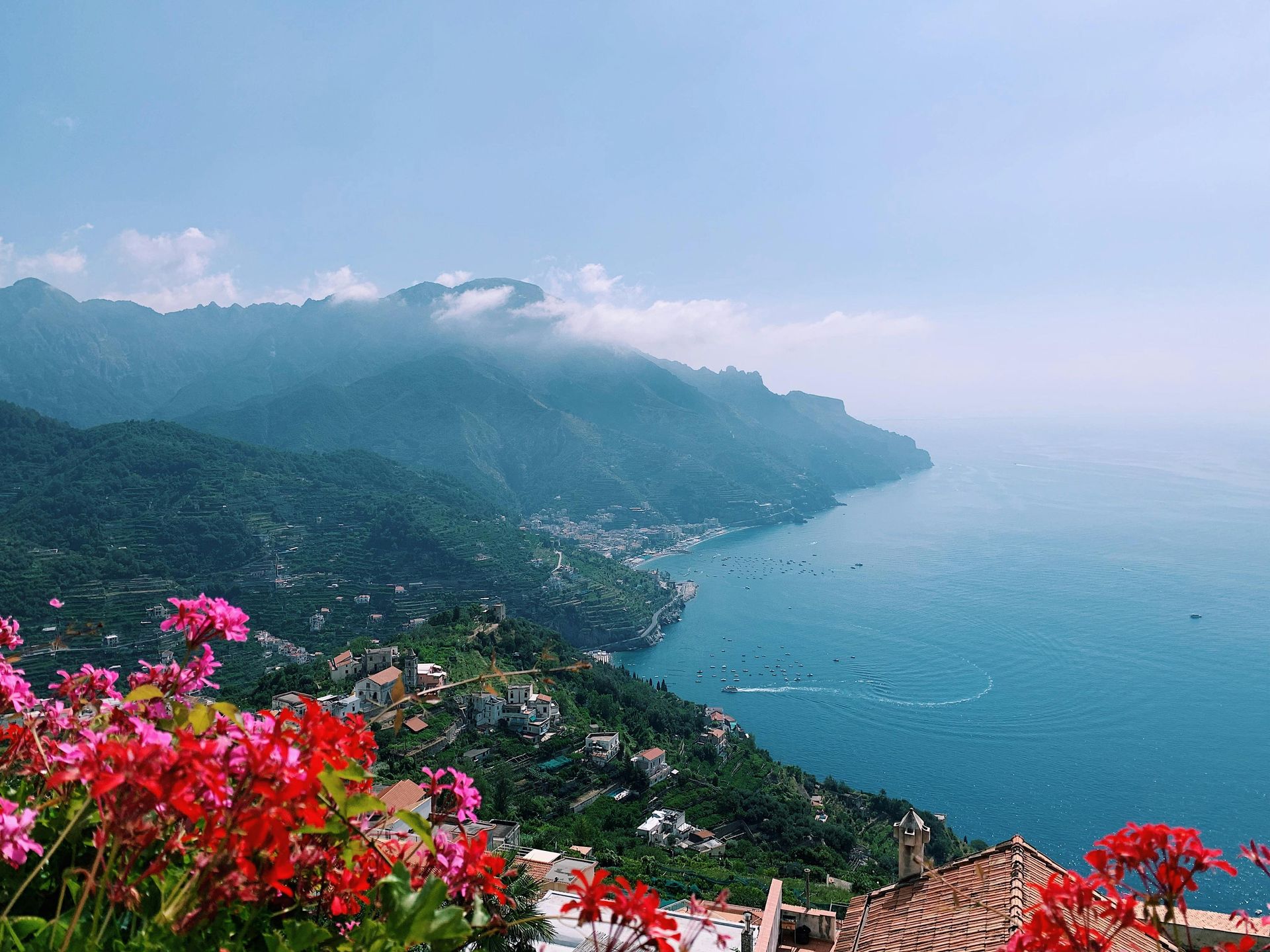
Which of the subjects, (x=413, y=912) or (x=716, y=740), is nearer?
(x=413, y=912)

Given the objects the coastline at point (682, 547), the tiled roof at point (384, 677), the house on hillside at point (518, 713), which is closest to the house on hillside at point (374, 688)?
the tiled roof at point (384, 677)

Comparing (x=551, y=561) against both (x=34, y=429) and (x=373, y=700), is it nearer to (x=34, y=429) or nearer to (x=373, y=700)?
(x=373, y=700)

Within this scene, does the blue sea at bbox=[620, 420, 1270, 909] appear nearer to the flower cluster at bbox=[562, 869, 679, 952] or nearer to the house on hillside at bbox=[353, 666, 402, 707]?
the house on hillside at bbox=[353, 666, 402, 707]

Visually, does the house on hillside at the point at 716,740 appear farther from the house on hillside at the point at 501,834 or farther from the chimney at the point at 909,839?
the chimney at the point at 909,839

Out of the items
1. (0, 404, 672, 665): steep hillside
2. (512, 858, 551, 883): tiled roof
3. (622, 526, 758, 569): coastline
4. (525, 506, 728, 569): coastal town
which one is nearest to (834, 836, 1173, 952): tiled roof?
(512, 858, 551, 883): tiled roof

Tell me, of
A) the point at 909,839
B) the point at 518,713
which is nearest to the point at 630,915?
the point at 909,839

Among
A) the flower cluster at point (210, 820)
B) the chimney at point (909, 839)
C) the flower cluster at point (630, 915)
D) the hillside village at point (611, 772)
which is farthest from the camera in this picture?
the hillside village at point (611, 772)

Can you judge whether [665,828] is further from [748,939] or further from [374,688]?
[748,939]
